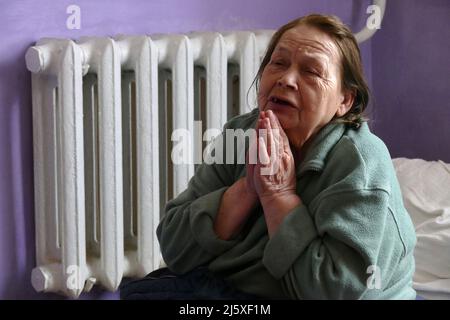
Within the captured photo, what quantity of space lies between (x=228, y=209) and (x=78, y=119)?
623 millimetres

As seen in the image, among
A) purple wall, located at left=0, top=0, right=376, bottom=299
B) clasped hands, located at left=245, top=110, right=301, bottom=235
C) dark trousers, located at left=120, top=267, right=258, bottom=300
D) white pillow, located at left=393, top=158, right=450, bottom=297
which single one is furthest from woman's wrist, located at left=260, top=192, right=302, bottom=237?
purple wall, located at left=0, top=0, right=376, bottom=299

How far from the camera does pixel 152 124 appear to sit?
171 centimetres

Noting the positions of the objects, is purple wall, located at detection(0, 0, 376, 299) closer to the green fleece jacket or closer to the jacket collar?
the green fleece jacket

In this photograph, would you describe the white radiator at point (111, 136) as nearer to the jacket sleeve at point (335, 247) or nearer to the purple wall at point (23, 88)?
the purple wall at point (23, 88)

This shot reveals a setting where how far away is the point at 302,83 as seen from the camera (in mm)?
1059

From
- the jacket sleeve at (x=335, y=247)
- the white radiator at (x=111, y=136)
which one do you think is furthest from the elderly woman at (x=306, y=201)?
the white radiator at (x=111, y=136)

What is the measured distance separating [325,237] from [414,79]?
52.8 inches

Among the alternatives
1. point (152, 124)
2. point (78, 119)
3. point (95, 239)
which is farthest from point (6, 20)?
point (95, 239)

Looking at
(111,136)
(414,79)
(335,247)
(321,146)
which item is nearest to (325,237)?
(335,247)

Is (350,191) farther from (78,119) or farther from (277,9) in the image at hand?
(277,9)

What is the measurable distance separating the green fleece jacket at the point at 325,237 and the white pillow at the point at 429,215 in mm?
580

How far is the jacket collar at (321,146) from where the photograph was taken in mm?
1027

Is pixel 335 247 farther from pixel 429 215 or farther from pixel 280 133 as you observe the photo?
pixel 429 215

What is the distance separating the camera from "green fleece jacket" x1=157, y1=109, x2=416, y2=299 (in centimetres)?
96
